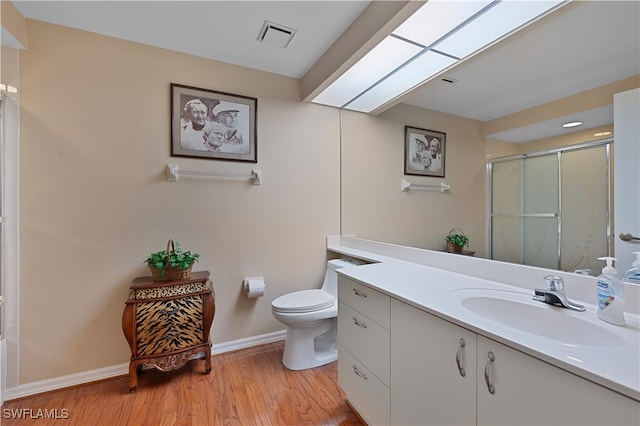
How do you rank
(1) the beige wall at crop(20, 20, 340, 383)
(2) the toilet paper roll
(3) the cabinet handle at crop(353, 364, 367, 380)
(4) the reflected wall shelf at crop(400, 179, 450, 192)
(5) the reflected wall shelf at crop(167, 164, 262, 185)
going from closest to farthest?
(3) the cabinet handle at crop(353, 364, 367, 380) < (4) the reflected wall shelf at crop(400, 179, 450, 192) < (1) the beige wall at crop(20, 20, 340, 383) < (5) the reflected wall shelf at crop(167, 164, 262, 185) < (2) the toilet paper roll

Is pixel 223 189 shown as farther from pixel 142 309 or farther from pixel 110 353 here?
pixel 110 353

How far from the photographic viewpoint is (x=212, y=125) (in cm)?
212

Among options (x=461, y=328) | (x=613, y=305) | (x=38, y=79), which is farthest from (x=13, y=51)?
(x=613, y=305)

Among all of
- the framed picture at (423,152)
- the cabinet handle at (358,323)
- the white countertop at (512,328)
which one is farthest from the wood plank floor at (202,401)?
the framed picture at (423,152)

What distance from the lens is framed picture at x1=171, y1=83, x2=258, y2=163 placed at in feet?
6.62

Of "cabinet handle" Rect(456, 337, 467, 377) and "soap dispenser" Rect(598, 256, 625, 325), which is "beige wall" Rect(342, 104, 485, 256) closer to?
"soap dispenser" Rect(598, 256, 625, 325)

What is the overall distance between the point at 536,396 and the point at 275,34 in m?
2.26

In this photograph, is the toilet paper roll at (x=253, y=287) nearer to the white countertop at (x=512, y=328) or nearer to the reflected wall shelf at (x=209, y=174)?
the reflected wall shelf at (x=209, y=174)

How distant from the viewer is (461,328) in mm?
868

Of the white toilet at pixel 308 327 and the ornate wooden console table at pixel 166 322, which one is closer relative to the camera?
the ornate wooden console table at pixel 166 322

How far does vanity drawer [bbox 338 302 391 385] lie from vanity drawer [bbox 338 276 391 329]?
0.03m

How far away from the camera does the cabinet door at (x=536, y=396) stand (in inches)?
22.3

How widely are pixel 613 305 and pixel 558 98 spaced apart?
2.61ft

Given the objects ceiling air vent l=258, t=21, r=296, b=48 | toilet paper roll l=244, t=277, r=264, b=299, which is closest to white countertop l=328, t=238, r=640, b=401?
toilet paper roll l=244, t=277, r=264, b=299
